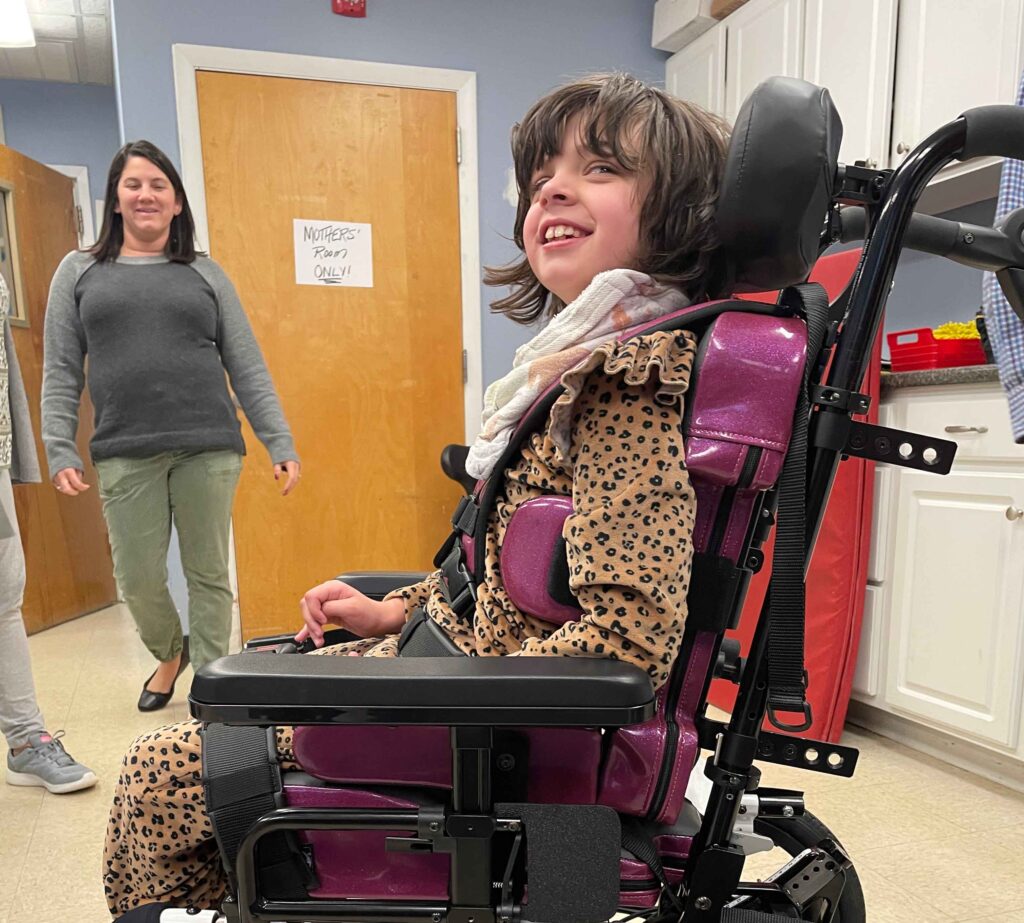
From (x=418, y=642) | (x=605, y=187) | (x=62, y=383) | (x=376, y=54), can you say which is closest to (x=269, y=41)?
(x=376, y=54)

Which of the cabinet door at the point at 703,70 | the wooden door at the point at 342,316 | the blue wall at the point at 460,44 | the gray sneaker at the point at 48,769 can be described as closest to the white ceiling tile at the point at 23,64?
the blue wall at the point at 460,44

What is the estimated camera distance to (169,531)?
2.05 m

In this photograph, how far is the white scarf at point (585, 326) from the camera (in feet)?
2.52

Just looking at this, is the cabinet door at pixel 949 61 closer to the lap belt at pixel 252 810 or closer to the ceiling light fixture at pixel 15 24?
the lap belt at pixel 252 810

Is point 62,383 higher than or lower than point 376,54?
lower

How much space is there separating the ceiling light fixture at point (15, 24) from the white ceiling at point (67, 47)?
0.14 m

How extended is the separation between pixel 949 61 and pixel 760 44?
0.76 m

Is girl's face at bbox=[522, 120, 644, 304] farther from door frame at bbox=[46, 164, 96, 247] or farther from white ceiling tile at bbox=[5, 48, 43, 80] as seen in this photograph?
white ceiling tile at bbox=[5, 48, 43, 80]

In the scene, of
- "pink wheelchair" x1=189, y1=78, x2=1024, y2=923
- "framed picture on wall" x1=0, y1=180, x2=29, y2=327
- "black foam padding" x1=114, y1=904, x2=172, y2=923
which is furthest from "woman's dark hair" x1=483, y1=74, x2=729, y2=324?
"framed picture on wall" x1=0, y1=180, x2=29, y2=327

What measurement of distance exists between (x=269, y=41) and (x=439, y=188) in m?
0.75

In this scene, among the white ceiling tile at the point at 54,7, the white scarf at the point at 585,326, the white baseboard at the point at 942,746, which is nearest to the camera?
the white scarf at the point at 585,326

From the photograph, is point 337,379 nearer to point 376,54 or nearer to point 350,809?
point 376,54

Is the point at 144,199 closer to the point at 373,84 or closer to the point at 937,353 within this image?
the point at 373,84

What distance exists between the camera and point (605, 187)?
801 millimetres
